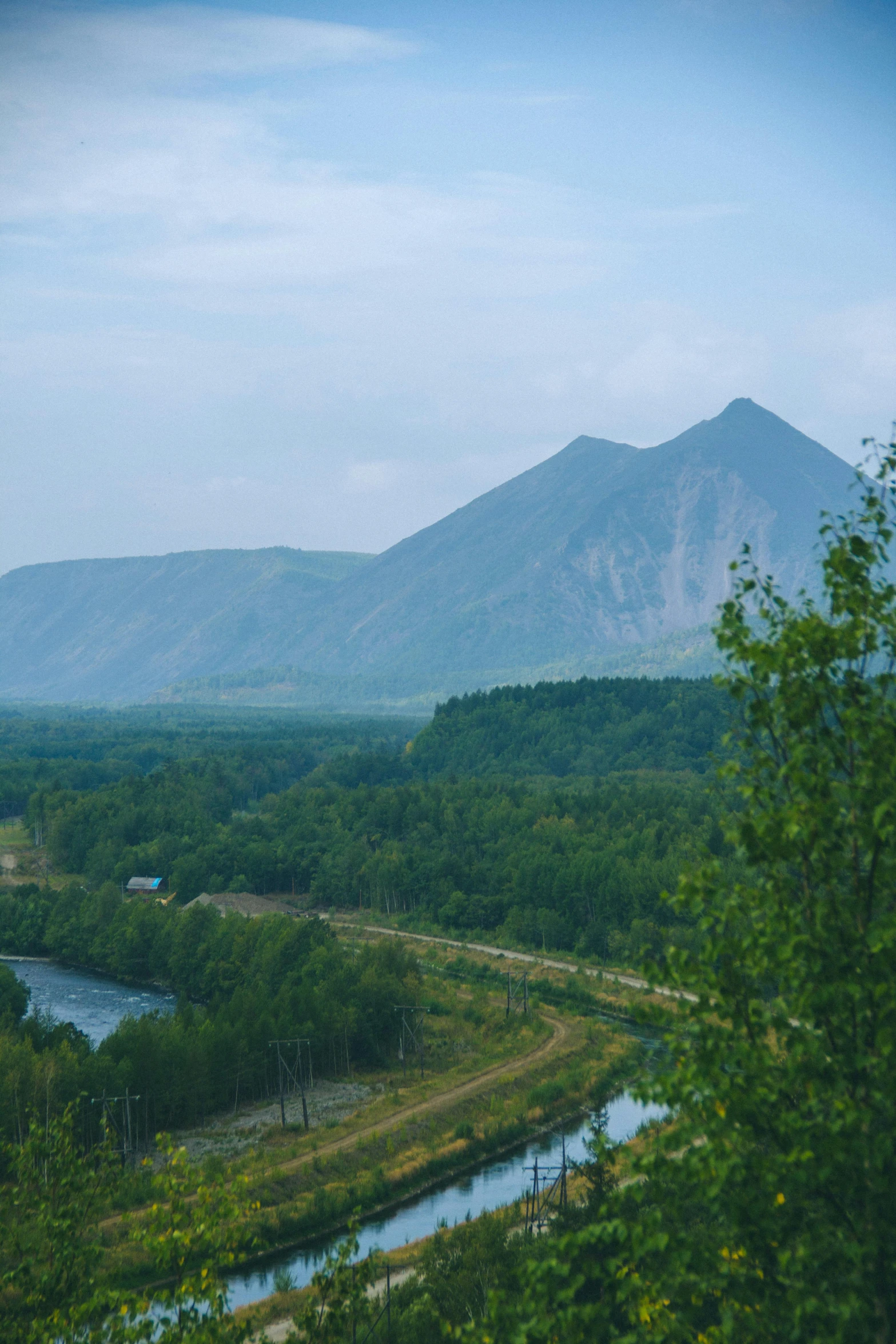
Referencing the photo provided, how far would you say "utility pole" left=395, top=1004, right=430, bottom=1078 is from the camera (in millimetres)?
57844

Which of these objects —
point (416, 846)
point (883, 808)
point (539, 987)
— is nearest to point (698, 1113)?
point (883, 808)

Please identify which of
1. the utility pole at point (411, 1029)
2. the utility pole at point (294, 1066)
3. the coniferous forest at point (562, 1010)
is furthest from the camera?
the utility pole at point (411, 1029)

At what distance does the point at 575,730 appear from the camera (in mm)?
161375

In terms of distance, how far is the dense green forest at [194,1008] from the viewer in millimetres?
44656

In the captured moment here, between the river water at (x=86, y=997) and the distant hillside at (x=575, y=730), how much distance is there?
7592cm

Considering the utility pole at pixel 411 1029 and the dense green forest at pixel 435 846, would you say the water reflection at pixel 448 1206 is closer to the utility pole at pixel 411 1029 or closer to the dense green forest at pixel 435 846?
the utility pole at pixel 411 1029

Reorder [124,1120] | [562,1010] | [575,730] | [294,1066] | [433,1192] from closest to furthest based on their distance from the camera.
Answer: [433,1192], [124,1120], [294,1066], [562,1010], [575,730]

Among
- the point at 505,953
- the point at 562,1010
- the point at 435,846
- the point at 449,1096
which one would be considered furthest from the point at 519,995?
the point at 435,846

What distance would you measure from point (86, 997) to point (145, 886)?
29.3m

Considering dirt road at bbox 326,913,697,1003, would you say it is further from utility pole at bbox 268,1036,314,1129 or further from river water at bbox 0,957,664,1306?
utility pole at bbox 268,1036,314,1129

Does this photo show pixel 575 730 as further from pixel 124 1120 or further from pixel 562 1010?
pixel 124 1120

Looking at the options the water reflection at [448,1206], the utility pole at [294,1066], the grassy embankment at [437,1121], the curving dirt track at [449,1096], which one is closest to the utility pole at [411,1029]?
the grassy embankment at [437,1121]

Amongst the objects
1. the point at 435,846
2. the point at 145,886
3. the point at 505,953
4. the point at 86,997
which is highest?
the point at 435,846

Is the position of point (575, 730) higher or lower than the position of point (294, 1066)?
higher
